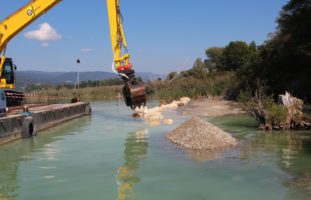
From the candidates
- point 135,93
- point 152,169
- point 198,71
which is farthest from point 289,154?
point 198,71

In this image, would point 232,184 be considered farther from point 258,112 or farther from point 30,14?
point 30,14

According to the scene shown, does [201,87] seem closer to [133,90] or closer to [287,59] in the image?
[287,59]

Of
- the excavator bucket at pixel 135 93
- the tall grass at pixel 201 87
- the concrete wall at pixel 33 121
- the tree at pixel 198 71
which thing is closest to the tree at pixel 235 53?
the tree at pixel 198 71

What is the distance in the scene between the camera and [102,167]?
42.1ft

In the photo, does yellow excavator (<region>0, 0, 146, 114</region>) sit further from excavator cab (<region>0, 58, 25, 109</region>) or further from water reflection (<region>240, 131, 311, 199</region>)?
water reflection (<region>240, 131, 311, 199</region>)

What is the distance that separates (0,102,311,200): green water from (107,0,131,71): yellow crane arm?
11.6 ft

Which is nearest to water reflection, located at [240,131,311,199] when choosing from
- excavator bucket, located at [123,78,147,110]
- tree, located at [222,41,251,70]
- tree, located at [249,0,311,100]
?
excavator bucket, located at [123,78,147,110]

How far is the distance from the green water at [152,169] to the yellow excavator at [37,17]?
1908mm

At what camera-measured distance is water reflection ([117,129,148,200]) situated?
10344 millimetres

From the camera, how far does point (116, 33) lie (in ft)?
68.0

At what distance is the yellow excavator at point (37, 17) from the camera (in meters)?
19.3

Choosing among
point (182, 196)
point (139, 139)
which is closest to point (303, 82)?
point (139, 139)

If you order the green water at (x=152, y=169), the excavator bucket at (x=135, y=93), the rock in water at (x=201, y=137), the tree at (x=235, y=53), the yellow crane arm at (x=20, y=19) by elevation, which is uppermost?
the tree at (x=235, y=53)

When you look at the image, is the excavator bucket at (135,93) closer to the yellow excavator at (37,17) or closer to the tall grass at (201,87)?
the yellow excavator at (37,17)
